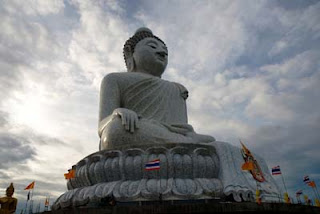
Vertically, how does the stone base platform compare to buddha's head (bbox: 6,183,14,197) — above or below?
below

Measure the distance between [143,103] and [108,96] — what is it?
104cm

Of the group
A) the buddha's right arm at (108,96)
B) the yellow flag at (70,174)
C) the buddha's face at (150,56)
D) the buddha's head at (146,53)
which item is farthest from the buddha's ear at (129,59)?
the yellow flag at (70,174)

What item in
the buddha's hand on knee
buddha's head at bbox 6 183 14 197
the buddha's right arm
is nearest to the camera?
the buddha's hand on knee

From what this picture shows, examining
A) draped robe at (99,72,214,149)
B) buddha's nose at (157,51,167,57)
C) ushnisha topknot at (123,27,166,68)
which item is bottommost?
draped robe at (99,72,214,149)

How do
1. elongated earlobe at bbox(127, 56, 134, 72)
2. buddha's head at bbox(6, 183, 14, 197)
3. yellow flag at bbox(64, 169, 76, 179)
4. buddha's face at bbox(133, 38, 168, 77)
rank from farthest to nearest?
elongated earlobe at bbox(127, 56, 134, 72) < buddha's face at bbox(133, 38, 168, 77) < buddha's head at bbox(6, 183, 14, 197) < yellow flag at bbox(64, 169, 76, 179)

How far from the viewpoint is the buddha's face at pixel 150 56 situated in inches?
396

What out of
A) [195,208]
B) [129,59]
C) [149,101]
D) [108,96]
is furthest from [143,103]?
[195,208]

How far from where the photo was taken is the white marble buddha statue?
7043mm

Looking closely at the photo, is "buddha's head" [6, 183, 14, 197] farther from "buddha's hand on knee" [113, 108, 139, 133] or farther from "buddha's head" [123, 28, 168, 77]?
"buddha's head" [123, 28, 168, 77]

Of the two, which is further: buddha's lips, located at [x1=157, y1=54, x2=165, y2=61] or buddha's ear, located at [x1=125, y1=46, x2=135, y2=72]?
buddha's ear, located at [x1=125, y1=46, x2=135, y2=72]

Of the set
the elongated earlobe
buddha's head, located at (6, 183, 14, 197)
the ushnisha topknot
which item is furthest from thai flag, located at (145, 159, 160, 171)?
the ushnisha topknot

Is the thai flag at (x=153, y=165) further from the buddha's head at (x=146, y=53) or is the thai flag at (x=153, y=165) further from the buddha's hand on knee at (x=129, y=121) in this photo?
the buddha's head at (x=146, y=53)

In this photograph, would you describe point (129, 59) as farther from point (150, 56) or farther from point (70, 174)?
point (70, 174)

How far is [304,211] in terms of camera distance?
5238 mm
